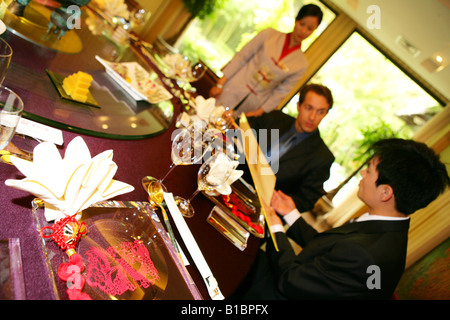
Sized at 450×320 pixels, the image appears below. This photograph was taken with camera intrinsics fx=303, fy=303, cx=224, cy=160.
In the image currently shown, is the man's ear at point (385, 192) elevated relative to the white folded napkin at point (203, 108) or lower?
elevated

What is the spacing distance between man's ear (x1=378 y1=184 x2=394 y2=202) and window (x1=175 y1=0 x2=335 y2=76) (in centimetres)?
511

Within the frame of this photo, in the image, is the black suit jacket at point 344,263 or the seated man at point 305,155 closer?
the black suit jacket at point 344,263

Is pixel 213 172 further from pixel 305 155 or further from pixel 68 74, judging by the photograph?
pixel 305 155

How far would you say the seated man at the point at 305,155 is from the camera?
8.54 feet

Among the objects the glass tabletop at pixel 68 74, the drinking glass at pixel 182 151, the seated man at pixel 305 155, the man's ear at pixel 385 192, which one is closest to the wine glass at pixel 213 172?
the drinking glass at pixel 182 151

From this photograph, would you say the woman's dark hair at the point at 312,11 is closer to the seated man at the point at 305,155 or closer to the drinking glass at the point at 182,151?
the seated man at the point at 305,155

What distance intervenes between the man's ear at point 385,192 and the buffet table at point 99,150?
2.52 feet

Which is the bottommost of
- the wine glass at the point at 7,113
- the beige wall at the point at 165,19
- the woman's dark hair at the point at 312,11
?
the beige wall at the point at 165,19

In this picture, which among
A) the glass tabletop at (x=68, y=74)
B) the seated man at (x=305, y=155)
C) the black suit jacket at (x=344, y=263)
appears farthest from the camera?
the seated man at (x=305, y=155)

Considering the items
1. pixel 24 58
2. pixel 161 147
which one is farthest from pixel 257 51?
pixel 24 58

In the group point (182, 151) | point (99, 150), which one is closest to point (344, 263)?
point (182, 151)

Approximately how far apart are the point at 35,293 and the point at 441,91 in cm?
647

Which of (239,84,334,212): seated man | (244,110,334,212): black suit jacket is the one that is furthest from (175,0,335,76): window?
(244,110,334,212): black suit jacket

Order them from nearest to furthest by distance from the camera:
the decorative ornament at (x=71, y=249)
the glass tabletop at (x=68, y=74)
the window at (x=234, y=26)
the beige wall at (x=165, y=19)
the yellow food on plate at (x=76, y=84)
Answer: the decorative ornament at (x=71, y=249), the glass tabletop at (x=68, y=74), the yellow food on plate at (x=76, y=84), the beige wall at (x=165, y=19), the window at (x=234, y=26)
